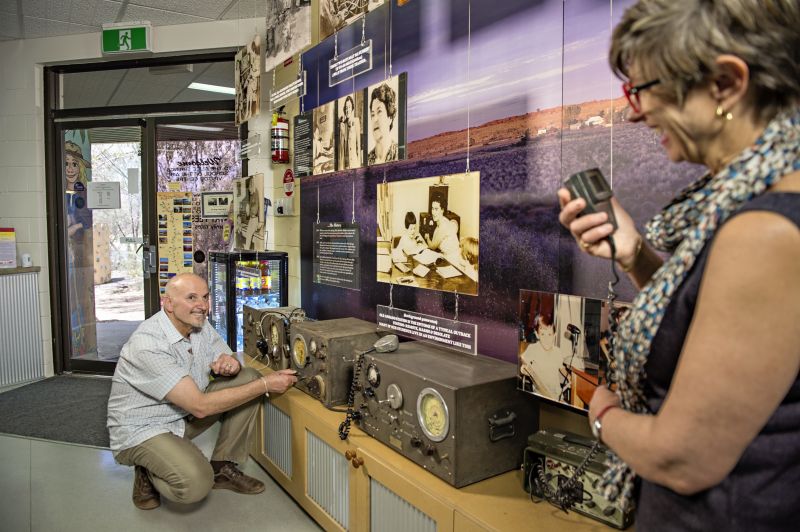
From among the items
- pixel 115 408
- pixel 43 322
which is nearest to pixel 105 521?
pixel 115 408

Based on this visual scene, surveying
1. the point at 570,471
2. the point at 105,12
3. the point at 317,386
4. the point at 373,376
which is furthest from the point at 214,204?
the point at 570,471

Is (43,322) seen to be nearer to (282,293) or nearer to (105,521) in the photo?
(282,293)

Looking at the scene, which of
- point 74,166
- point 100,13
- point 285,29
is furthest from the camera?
point 74,166

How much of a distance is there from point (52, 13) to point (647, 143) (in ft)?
15.9

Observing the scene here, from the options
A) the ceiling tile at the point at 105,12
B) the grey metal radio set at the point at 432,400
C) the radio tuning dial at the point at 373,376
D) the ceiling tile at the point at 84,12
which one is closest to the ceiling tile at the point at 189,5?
the ceiling tile at the point at 105,12

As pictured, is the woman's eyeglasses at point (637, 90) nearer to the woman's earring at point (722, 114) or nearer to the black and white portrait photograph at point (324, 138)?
the woman's earring at point (722, 114)

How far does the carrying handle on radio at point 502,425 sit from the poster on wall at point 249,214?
2747mm

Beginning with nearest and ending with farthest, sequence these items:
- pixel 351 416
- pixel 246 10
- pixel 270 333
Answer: pixel 351 416 → pixel 270 333 → pixel 246 10

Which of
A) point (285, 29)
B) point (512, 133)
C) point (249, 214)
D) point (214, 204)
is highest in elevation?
point (285, 29)

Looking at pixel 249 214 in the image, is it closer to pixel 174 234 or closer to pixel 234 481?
pixel 174 234

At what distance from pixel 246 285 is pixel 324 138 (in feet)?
3.93

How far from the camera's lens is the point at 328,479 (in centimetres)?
229

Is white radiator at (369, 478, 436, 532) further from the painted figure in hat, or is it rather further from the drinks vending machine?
the painted figure in hat

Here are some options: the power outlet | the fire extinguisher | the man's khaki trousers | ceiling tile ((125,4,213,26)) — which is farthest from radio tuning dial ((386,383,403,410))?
ceiling tile ((125,4,213,26))
